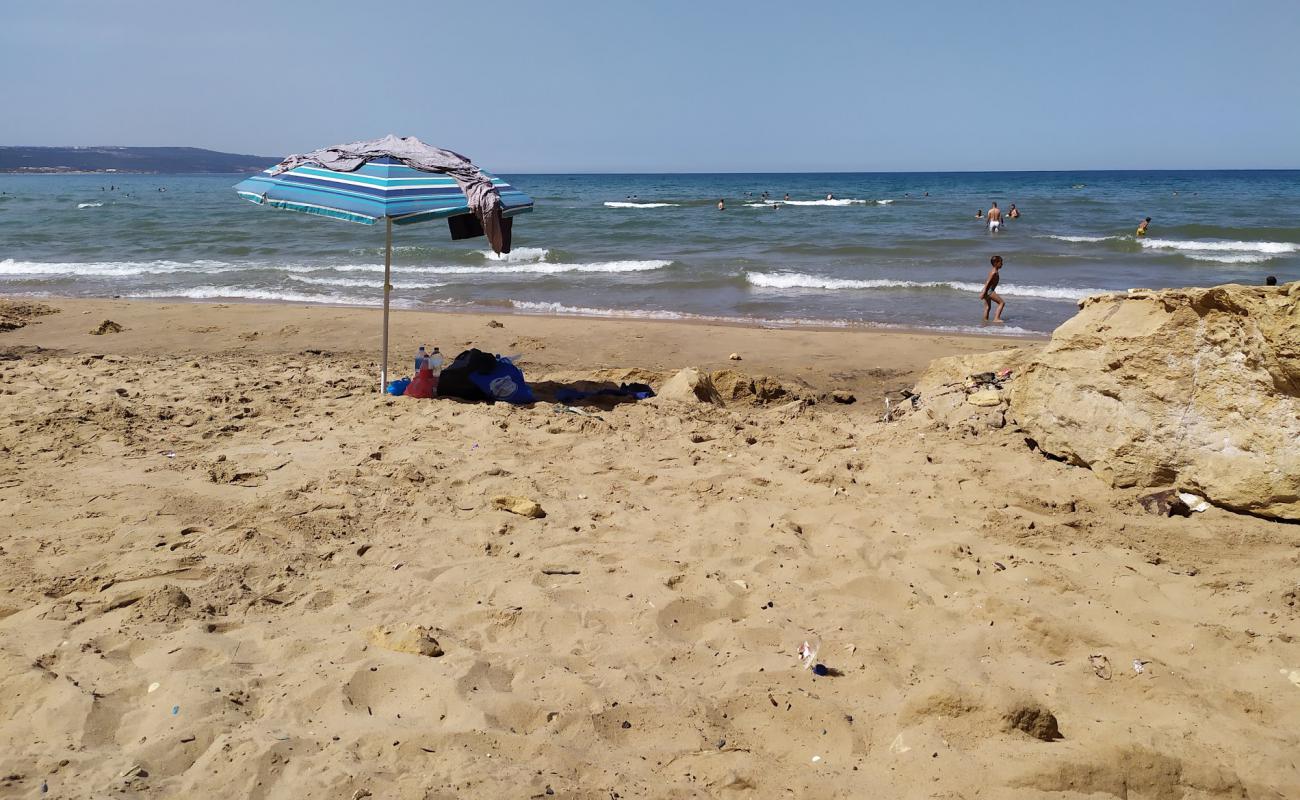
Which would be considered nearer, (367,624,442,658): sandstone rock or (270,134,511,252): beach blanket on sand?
(367,624,442,658): sandstone rock

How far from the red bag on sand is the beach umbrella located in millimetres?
287

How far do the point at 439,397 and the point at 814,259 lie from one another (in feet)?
43.8

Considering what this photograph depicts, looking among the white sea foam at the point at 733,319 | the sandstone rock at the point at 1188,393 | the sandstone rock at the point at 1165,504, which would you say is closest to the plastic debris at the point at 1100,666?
the sandstone rock at the point at 1165,504

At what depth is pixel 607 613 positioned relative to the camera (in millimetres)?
3678

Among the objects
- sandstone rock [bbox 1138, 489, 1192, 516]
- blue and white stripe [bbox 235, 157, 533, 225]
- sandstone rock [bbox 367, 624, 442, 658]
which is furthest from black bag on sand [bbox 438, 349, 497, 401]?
sandstone rock [bbox 1138, 489, 1192, 516]

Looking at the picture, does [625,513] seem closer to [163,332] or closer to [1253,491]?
[1253,491]

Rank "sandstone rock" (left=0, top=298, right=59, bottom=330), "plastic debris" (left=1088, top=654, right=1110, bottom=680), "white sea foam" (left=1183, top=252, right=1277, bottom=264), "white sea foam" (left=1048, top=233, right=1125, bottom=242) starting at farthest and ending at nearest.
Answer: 1. "white sea foam" (left=1048, top=233, right=1125, bottom=242)
2. "white sea foam" (left=1183, top=252, right=1277, bottom=264)
3. "sandstone rock" (left=0, top=298, right=59, bottom=330)
4. "plastic debris" (left=1088, top=654, right=1110, bottom=680)

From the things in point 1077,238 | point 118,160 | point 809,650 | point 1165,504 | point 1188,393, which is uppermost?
point 118,160

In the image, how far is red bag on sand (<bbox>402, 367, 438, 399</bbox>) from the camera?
684 centimetres

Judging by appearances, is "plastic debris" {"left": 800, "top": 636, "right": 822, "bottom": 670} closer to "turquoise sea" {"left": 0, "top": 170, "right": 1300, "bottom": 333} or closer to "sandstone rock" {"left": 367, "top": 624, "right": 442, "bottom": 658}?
"sandstone rock" {"left": 367, "top": 624, "right": 442, "bottom": 658}

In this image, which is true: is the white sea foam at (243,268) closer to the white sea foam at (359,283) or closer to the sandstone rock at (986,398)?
the white sea foam at (359,283)

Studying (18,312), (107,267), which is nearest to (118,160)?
(107,267)

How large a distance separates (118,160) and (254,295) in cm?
14488

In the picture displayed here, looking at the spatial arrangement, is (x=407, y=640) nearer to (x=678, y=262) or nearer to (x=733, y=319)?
(x=733, y=319)
